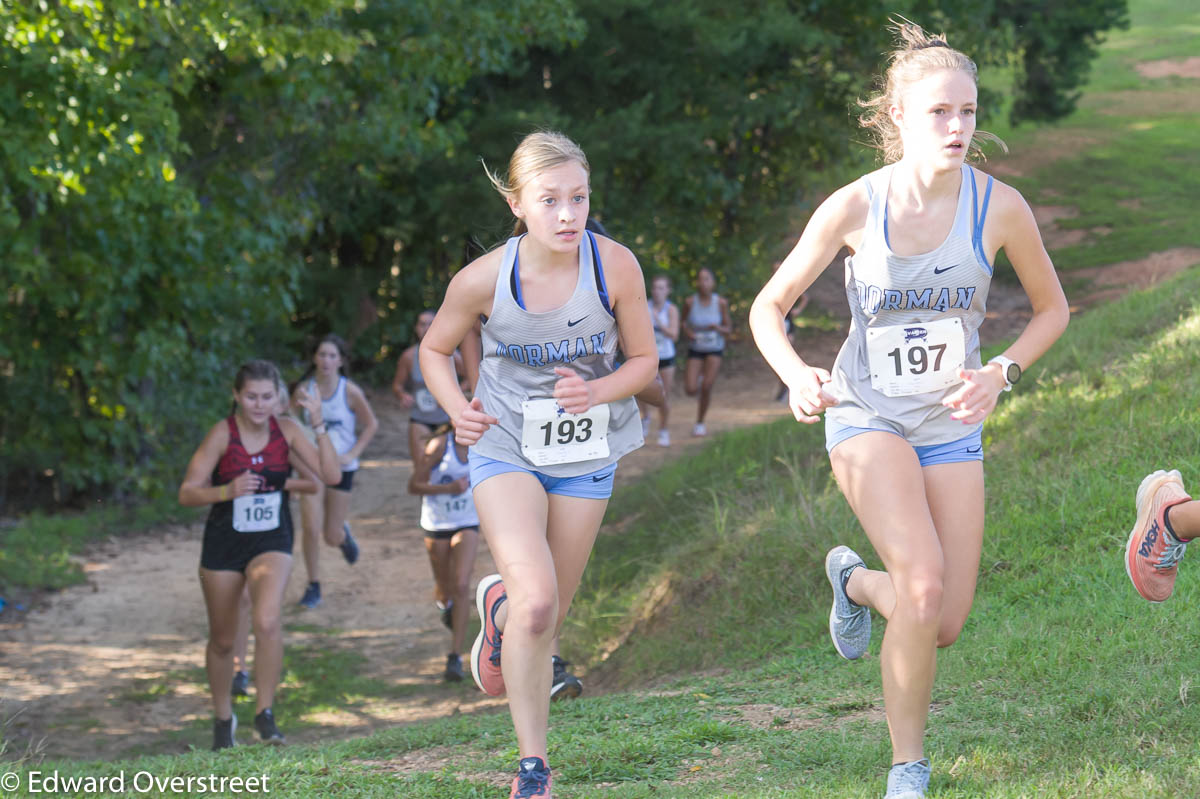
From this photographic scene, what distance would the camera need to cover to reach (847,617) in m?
4.20

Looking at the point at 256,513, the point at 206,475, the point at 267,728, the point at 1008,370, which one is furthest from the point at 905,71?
the point at 267,728

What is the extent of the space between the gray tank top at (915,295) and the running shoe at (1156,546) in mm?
860

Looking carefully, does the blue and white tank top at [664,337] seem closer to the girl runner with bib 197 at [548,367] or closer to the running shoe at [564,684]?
the running shoe at [564,684]

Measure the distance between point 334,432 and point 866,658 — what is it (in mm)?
5186

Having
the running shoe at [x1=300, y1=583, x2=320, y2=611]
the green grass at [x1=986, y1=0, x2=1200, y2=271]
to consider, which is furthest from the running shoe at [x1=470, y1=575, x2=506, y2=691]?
the green grass at [x1=986, y1=0, x2=1200, y2=271]

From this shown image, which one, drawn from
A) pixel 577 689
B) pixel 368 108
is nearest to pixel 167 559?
pixel 368 108

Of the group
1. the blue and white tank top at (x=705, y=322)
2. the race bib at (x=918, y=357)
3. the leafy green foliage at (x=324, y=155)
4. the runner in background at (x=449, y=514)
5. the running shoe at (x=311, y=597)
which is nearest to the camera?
the race bib at (x=918, y=357)

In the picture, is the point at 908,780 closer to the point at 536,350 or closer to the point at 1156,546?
the point at 1156,546

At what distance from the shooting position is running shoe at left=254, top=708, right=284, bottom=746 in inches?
261

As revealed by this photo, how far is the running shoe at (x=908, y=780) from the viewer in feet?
11.4

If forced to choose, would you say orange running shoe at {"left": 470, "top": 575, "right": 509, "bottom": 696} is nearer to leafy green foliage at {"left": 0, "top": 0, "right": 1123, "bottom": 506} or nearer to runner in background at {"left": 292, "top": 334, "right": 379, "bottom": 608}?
leafy green foliage at {"left": 0, "top": 0, "right": 1123, "bottom": 506}

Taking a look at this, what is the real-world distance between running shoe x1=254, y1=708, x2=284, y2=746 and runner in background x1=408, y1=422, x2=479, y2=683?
5.52ft

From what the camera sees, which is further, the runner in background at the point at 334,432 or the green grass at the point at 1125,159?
the green grass at the point at 1125,159

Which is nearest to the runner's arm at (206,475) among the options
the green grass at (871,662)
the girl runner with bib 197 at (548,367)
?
the green grass at (871,662)
